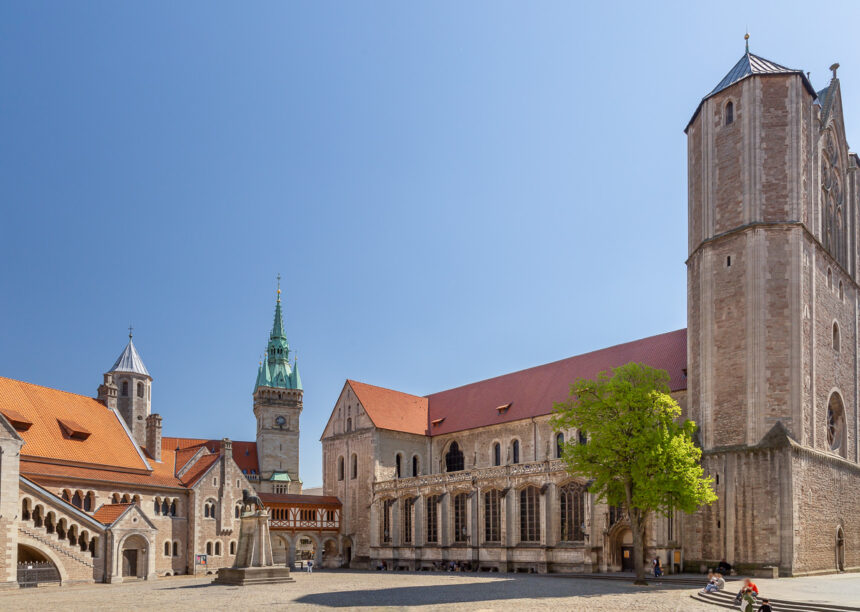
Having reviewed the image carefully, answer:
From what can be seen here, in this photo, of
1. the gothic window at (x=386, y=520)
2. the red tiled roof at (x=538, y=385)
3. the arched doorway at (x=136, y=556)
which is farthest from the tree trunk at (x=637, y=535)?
the arched doorway at (x=136, y=556)

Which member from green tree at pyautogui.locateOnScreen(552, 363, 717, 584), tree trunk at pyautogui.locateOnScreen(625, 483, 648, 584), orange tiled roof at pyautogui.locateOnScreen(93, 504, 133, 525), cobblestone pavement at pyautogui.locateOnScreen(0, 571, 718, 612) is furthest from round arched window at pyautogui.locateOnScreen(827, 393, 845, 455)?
orange tiled roof at pyautogui.locateOnScreen(93, 504, 133, 525)

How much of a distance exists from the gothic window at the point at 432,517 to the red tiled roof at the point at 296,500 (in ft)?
33.3

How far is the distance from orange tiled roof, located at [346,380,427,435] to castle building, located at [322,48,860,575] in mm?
8853

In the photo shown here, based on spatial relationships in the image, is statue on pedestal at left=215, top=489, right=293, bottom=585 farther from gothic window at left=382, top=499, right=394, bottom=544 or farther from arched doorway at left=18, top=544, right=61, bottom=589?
gothic window at left=382, top=499, right=394, bottom=544

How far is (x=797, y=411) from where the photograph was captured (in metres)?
36.6

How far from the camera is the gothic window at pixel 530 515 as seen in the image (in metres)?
46.4

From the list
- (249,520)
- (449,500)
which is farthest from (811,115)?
(249,520)

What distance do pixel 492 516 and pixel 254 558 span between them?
17765 millimetres

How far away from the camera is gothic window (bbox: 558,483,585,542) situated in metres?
43.9

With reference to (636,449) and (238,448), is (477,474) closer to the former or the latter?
(636,449)

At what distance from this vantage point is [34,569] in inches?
1446

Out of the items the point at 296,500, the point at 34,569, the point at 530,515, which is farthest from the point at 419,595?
the point at 296,500

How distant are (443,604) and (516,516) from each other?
23.2m

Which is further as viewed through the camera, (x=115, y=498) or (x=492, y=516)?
(x=492, y=516)
